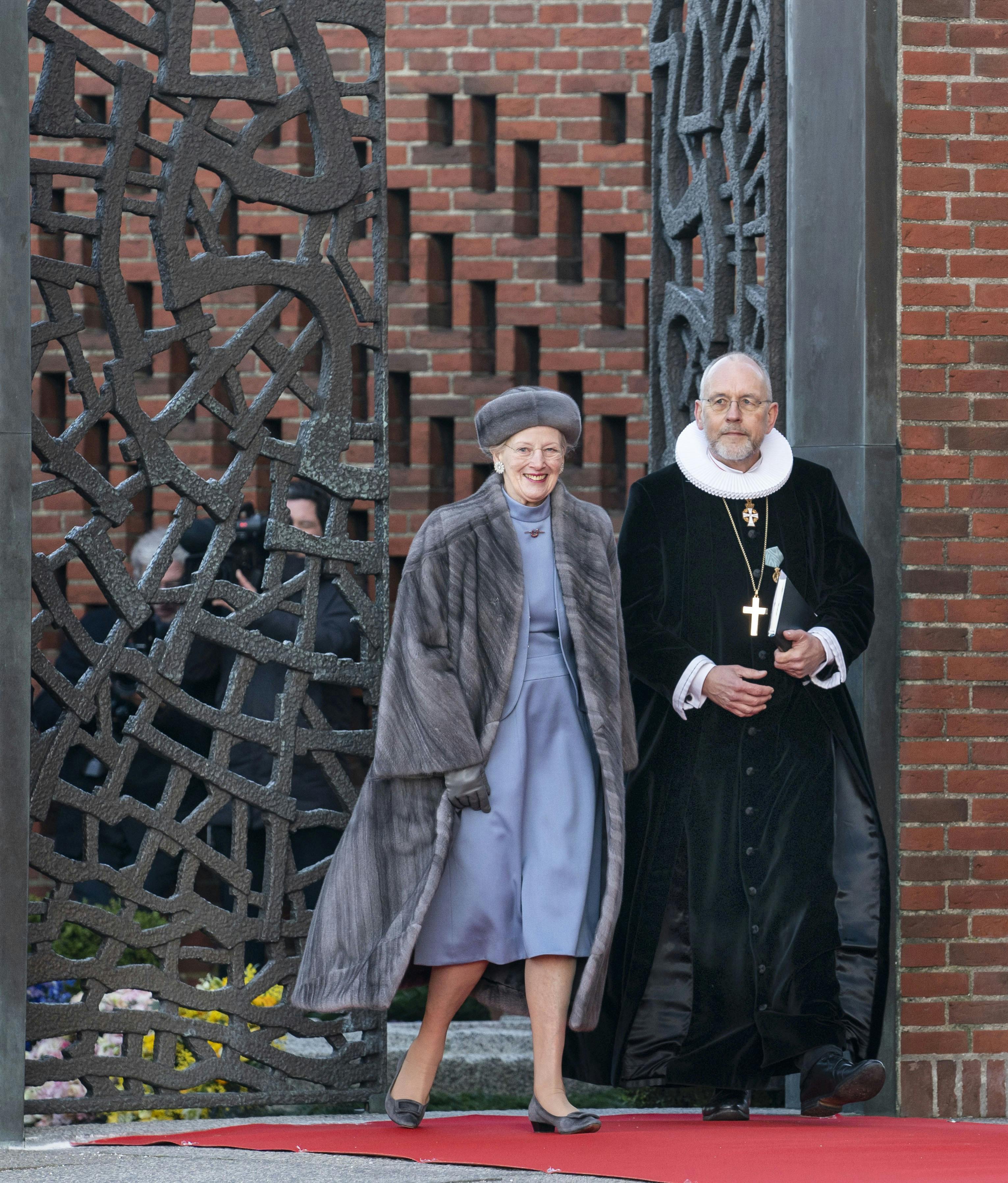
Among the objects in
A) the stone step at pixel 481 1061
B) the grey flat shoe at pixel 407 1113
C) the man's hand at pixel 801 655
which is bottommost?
the stone step at pixel 481 1061

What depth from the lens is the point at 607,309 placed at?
823 cm

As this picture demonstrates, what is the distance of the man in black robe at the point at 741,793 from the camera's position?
16.0 ft

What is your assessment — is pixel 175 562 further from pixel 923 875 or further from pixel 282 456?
pixel 923 875

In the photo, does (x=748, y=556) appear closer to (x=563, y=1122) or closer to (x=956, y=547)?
(x=956, y=547)

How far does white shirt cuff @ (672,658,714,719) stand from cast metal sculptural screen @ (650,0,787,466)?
112 centimetres

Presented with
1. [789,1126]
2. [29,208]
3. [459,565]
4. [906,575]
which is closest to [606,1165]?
[789,1126]

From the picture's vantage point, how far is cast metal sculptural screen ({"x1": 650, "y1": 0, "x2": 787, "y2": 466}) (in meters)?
5.63

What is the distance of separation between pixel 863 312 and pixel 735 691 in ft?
4.08

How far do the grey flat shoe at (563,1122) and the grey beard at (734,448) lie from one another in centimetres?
155

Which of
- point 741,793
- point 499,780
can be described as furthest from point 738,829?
point 499,780

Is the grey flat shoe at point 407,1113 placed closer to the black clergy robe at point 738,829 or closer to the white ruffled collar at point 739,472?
the black clergy robe at point 738,829

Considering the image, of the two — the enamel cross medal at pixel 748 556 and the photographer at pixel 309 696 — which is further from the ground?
the enamel cross medal at pixel 748 556

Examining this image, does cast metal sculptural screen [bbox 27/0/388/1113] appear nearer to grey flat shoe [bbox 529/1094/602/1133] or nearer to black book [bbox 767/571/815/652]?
grey flat shoe [bbox 529/1094/602/1133]

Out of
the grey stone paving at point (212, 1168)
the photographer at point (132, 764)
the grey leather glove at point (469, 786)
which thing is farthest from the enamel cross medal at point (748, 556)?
the photographer at point (132, 764)
